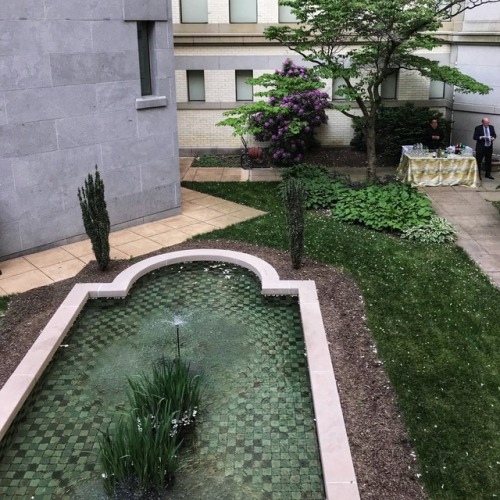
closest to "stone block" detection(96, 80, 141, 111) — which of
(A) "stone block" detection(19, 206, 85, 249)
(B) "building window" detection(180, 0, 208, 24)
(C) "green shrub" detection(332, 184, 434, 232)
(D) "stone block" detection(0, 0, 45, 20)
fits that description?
(D) "stone block" detection(0, 0, 45, 20)

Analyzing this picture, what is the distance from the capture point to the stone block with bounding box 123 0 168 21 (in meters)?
12.2

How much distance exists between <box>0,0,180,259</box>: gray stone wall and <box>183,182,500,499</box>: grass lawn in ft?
8.26

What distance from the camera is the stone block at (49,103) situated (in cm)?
1090

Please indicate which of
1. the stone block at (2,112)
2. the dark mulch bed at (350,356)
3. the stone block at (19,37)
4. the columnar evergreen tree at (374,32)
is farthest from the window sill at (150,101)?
the columnar evergreen tree at (374,32)

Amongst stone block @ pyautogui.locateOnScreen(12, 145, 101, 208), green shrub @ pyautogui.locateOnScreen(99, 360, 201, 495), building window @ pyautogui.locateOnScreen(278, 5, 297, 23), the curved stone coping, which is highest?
building window @ pyautogui.locateOnScreen(278, 5, 297, 23)

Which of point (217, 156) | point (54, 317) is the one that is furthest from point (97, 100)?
point (217, 156)

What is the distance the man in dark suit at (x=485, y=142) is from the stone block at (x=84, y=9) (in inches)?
428

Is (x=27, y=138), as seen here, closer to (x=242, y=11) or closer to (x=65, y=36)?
(x=65, y=36)

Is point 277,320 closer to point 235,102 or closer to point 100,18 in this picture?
point 100,18

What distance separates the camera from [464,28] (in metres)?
19.3

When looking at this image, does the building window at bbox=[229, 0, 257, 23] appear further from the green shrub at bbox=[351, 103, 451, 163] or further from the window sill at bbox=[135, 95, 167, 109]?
the window sill at bbox=[135, 95, 167, 109]

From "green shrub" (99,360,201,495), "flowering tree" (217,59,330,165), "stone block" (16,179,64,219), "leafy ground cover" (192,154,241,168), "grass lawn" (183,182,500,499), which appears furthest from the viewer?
"leafy ground cover" (192,154,241,168)

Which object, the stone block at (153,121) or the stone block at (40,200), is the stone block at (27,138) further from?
the stone block at (153,121)

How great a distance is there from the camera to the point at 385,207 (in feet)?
45.5
